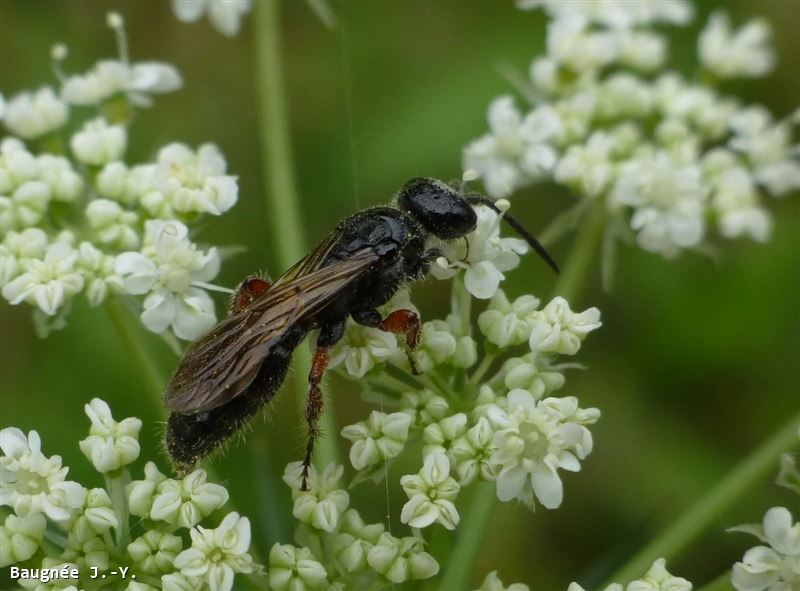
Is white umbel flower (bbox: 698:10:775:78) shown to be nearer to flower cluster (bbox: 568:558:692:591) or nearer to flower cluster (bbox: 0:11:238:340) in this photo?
flower cluster (bbox: 0:11:238:340)

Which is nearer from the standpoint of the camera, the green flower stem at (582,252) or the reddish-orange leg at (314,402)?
the reddish-orange leg at (314,402)

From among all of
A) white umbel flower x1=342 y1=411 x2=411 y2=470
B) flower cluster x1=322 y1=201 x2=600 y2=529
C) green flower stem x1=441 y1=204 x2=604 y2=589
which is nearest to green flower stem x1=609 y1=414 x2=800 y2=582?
green flower stem x1=441 y1=204 x2=604 y2=589

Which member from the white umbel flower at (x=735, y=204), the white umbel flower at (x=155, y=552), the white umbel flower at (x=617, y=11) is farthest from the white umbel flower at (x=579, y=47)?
the white umbel flower at (x=155, y=552)

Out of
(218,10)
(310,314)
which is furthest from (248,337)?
(218,10)

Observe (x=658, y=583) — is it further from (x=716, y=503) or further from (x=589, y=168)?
(x=589, y=168)

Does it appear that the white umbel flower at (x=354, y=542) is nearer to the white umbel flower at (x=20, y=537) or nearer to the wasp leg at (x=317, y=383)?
the wasp leg at (x=317, y=383)

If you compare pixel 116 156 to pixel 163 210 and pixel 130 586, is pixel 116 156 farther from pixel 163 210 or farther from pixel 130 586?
pixel 130 586
